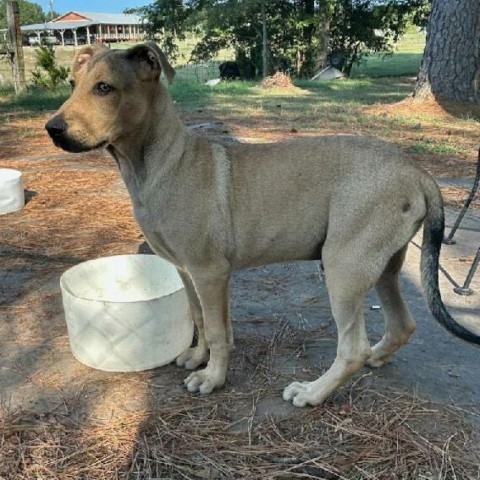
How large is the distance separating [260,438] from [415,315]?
5.94ft

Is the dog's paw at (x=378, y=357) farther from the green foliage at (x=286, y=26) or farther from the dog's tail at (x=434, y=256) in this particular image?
the green foliage at (x=286, y=26)

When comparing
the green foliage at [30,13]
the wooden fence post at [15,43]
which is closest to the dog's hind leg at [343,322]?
the wooden fence post at [15,43]

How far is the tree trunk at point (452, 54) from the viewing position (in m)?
11.8

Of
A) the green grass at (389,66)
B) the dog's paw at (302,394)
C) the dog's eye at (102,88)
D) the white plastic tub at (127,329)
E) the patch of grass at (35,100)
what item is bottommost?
the green grass at (389,66)

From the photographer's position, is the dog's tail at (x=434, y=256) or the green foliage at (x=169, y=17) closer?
the dog's tail at (x=434, y=256)

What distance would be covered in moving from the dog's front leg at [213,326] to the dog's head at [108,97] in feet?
2.72

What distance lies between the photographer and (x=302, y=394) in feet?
10.6

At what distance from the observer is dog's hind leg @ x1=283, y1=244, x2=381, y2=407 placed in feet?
9.80

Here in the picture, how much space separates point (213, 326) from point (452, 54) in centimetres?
1072

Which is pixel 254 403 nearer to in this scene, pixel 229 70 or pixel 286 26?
pixel 229 70

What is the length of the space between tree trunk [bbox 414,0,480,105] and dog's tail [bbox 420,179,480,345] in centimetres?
1021

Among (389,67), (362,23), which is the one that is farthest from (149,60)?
(389,67)

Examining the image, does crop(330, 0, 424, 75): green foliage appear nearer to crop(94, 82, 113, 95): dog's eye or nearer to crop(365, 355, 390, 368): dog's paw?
crop(365, 355, 390, 368): dog's paw

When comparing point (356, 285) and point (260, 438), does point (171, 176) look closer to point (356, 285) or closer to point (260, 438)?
point (356, 285)
